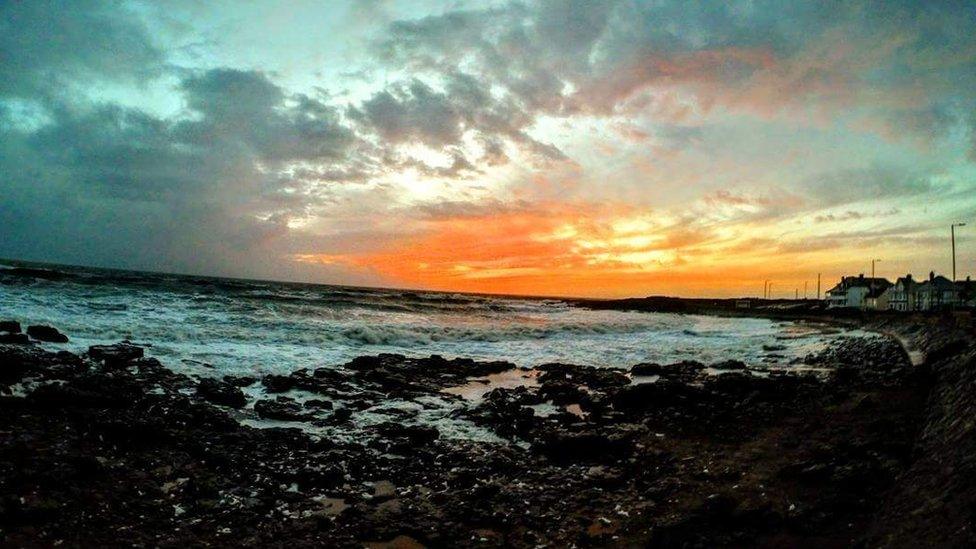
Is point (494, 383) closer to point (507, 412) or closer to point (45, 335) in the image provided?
point (507, 412)

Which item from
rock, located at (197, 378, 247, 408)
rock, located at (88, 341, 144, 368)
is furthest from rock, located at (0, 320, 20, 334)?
rock, located at (197, 378, 247, 408)

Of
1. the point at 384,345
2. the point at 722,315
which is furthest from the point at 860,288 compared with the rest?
the point at 384,345

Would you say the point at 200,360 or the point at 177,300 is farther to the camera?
the point at 177,300

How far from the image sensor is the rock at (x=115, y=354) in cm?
1295

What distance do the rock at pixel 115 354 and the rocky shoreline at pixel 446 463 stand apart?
19cm

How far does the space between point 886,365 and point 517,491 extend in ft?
53.1

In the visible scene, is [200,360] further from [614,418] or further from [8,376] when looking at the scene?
[614,418]

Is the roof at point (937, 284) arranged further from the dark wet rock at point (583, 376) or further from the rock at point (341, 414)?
the rock at point (341, 414)

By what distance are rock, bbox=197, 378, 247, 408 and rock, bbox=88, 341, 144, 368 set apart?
11.2 feet

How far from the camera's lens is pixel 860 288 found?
296 feet

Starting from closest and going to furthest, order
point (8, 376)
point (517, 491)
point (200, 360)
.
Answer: point (517, 491) → point (8, 376) → point (200, 360)

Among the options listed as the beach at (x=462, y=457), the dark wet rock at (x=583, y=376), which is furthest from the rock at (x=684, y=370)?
the beach at (x=462, y=457)

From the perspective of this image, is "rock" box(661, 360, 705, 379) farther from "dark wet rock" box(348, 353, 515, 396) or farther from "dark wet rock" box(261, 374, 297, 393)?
"dark wet rock" box(261, 374, 297, 393)

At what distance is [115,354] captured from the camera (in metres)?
13.6
